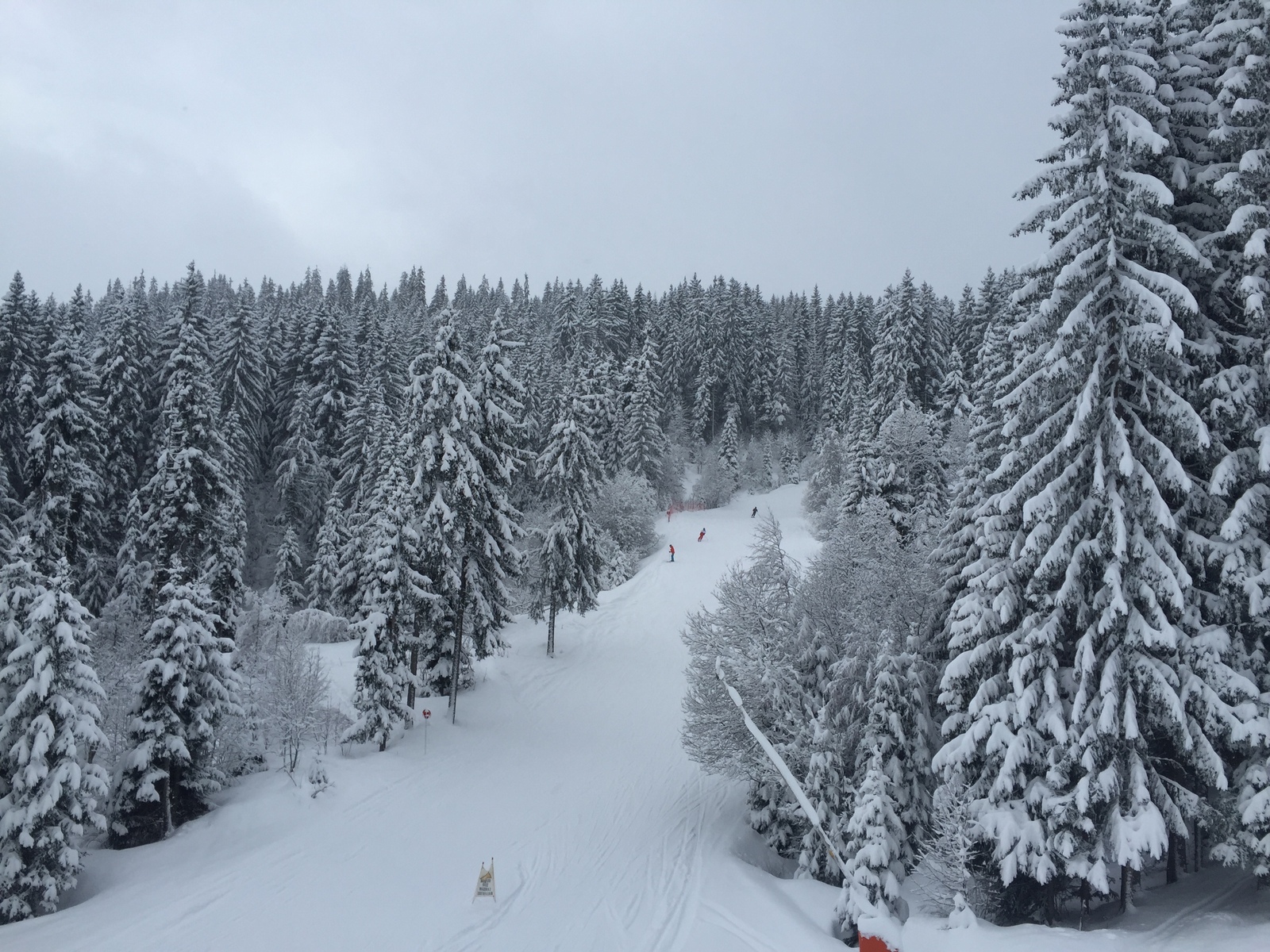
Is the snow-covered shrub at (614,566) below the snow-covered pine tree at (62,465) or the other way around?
below

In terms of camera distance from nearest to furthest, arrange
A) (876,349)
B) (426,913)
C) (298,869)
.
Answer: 1. (426,913)
2. (298,869)
3. (876,349)

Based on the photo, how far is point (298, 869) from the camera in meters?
18.4

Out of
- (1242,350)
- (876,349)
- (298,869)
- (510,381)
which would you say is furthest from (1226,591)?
(876,349)

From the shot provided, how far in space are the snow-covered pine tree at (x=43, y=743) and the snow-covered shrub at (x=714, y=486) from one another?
6470 cm

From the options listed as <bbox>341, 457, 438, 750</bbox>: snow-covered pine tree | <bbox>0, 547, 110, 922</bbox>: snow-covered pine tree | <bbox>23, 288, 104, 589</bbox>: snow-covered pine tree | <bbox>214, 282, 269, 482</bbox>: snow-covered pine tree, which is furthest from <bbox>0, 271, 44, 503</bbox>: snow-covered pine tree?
<bbox>0, 547, 110, 922</bbox>: snow-covered pine tree

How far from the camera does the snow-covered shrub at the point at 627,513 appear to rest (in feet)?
189

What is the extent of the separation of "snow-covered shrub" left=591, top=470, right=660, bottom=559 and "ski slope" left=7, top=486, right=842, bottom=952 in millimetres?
25325

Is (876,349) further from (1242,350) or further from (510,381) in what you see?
(1242,350)

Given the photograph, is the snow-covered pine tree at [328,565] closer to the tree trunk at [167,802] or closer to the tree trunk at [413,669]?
the tree trunk at [413,669]

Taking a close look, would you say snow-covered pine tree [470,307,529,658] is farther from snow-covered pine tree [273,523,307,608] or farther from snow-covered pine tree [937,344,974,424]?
snow-covered pine tree [937,344,974,424]

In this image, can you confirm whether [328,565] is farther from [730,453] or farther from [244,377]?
[730,453]

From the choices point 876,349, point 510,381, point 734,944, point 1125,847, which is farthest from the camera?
point 876,349

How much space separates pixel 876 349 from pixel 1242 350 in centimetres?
5660

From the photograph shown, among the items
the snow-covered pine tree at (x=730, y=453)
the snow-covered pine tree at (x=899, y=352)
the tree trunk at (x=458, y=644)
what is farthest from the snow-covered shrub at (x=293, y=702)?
the snow-covered pine tree at (x=730, y=453)
